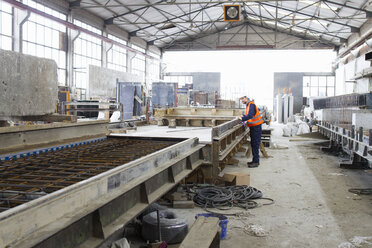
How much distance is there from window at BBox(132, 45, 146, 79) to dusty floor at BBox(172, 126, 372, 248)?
21.1 m

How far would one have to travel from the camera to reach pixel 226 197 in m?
5.27

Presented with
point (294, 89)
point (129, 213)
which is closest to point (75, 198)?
point (129, 213)

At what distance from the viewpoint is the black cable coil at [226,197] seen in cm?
518

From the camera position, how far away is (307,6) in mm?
20609

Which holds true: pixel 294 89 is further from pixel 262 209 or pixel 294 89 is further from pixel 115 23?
pixel 262 209

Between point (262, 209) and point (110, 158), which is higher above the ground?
point (110, 158)

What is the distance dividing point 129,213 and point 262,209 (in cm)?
287

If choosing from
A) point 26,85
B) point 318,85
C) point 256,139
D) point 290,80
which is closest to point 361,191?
point 256,139

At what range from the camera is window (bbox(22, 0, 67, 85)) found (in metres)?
16.5

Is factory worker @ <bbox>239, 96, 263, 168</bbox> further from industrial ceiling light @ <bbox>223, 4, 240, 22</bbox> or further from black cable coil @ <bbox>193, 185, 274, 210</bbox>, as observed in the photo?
industrial ceiling light @ <bbox>223, 4, 240, 22</bbox>

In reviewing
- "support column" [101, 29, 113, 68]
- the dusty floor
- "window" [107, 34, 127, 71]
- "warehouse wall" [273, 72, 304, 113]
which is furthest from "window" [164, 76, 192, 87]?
the dusty floor

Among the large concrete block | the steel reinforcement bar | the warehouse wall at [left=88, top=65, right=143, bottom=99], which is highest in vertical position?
the warehouse wall at [left=88, top=65, right=143, bottom=99]

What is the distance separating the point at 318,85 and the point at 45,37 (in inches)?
984

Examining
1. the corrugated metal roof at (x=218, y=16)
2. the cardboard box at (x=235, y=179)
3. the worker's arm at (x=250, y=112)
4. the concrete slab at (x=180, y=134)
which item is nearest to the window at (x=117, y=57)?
the corrugated metal roof at (x=218, y=16)
